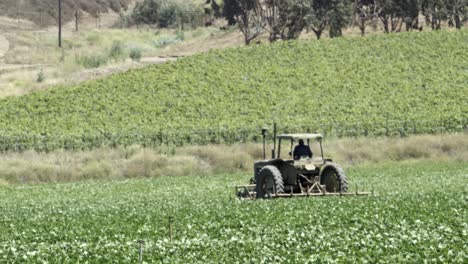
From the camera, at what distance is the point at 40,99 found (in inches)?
2751

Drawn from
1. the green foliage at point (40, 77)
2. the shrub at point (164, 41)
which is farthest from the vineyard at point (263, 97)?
the shrub at point (164, 41)

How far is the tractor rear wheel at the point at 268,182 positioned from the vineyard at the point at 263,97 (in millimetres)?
25030

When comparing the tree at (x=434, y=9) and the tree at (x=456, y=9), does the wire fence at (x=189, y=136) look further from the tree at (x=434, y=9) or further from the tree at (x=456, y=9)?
the tree at (x=456, y=9)

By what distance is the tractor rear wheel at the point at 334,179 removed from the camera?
1293 inches

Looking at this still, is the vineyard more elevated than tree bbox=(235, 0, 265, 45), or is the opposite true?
tree bbox=(235, 0, 265, 45)

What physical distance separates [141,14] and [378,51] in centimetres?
8623

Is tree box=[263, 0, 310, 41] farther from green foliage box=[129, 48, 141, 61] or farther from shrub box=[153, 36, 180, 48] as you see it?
green foliage box=[129, 48, 141, 61]

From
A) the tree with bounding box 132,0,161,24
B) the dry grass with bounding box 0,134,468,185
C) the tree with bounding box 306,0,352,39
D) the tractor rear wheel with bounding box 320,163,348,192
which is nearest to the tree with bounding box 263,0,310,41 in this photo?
the tree with bounding box 306,0,352,39

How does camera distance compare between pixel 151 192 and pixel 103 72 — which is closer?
pixel 151 192

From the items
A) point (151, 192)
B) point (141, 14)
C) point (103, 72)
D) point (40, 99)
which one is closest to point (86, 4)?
point (141, 14)

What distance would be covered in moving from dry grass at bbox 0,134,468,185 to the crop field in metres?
9.74

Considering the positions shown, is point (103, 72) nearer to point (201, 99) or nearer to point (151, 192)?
point (201, 99)

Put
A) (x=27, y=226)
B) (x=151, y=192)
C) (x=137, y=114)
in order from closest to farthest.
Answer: (x=27, y=226), (x=151, y=192), (x=137, y=114)

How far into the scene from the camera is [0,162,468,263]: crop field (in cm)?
1930
